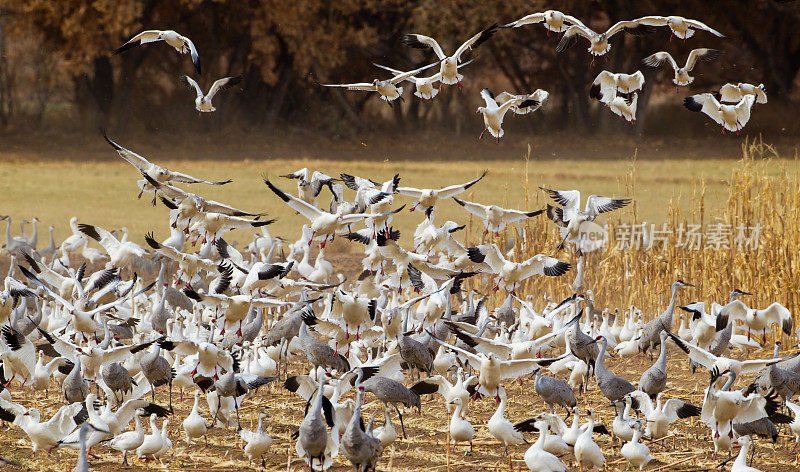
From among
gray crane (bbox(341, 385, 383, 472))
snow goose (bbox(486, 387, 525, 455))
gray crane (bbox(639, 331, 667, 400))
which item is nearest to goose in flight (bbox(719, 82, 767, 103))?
gray crane (bbox(639, 331, 667, 400))

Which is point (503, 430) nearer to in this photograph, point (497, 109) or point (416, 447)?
point (416, 447)

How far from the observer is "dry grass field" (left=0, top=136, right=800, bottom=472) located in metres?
5.58

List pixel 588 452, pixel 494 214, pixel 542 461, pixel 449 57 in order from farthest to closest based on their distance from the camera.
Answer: pixel 449 57 < pixel 494 214 < pixel 588 452 < pixel 542 461

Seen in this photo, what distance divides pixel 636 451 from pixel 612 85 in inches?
138

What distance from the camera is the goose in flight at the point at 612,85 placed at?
7613 mm

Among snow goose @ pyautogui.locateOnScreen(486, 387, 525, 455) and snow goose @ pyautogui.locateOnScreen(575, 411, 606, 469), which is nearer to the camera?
snow goose @ pyautogui.locateOnScreen(575, 411, 606, 469)

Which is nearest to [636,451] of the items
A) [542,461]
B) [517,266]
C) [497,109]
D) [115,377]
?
[542,461]

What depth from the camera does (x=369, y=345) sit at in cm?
747

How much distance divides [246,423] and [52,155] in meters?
17.5

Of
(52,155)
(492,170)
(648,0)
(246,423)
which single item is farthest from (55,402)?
(648,0)

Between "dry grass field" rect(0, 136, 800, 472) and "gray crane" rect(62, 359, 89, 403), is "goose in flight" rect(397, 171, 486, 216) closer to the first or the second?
"dry grass field" rect(0, 136, 800, 472)

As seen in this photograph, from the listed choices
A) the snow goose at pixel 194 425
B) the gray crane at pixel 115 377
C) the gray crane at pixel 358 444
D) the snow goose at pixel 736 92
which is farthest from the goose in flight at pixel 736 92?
the gray crane at pixel 115 377

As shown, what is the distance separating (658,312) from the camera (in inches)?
354

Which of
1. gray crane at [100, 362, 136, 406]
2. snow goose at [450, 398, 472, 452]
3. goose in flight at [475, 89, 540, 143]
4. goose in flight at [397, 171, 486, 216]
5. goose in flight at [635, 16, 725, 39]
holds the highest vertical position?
goose in flight at [635, 16, 725, 39]
